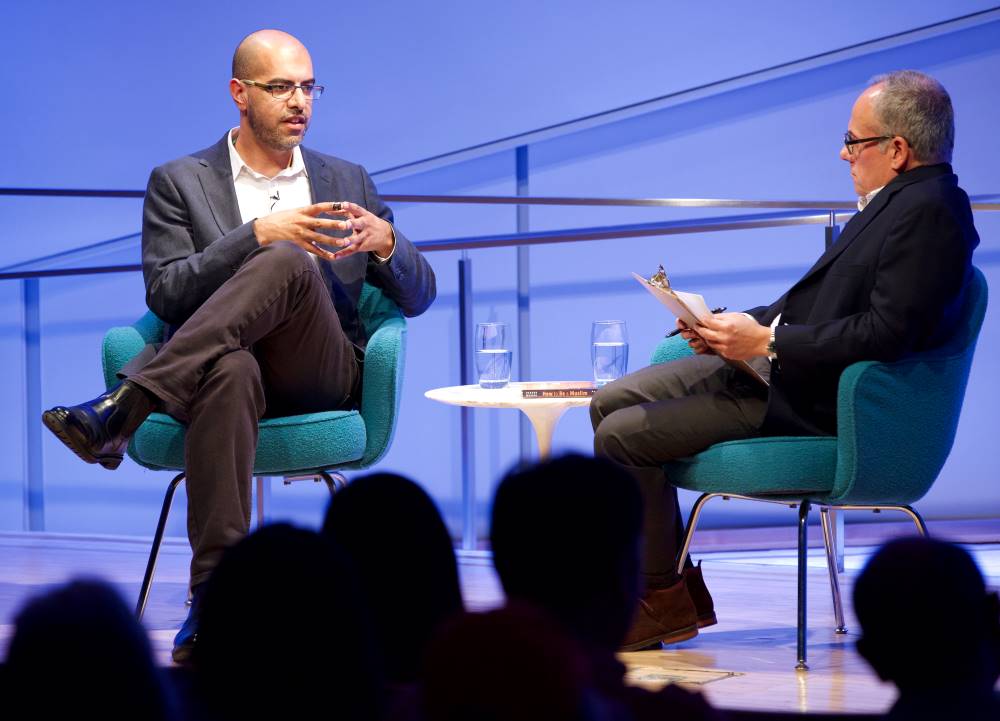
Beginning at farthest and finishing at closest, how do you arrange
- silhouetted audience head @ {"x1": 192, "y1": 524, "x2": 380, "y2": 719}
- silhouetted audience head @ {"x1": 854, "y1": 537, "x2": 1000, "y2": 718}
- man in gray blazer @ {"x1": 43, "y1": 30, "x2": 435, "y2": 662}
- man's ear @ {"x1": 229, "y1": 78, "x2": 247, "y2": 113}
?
man's ear @ {"x1": 229, "y1": 78, "x2": 247, "y2": 113} < man in gray blazer @ {"x1": 43, "y1": 30, "x2": 435, "y2": 662} < silhouetted audience head @ {"x1": 854, "y1": 537, "x2": 1000, "y2": 718} < silhouetted audience head @ {"x1": 192, "y1": 524, "x2": 380, "y2": 719}

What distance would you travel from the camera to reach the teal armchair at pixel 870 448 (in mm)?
2188

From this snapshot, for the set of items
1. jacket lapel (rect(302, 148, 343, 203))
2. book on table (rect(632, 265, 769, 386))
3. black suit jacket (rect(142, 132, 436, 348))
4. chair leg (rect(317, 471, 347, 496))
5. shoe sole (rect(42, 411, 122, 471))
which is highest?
jacket lapel (rect(302, 148, 343, 203))

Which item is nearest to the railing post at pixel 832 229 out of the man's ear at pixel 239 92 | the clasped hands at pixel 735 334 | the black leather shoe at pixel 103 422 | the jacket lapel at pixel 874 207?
the jacket lapel at pixel 874 207

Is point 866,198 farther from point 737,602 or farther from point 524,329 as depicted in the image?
point 524,329

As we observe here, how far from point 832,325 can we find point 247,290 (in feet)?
3.62

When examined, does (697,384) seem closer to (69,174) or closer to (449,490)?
(449,490)

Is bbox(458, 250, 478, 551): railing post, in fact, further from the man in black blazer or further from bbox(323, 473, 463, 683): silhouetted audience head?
bbox(323, 473, 463, 683): silhouetted audience head

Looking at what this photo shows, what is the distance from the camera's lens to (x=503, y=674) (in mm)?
740

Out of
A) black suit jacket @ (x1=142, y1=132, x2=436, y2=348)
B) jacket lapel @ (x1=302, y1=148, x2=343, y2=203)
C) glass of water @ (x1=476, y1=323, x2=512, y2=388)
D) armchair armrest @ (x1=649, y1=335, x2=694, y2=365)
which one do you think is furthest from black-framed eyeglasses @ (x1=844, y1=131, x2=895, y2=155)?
jacket lapel @ (x1=302, y1=148, x2=343, y2=203)

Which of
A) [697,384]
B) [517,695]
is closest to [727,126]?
[697,384]

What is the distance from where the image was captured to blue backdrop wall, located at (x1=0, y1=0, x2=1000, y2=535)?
12.1ft

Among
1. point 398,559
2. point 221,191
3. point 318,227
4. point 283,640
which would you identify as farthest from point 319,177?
point 283,640

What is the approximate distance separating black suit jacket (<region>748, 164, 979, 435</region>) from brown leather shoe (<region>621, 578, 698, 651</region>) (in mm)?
368

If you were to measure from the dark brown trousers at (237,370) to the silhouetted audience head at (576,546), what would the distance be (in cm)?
128
